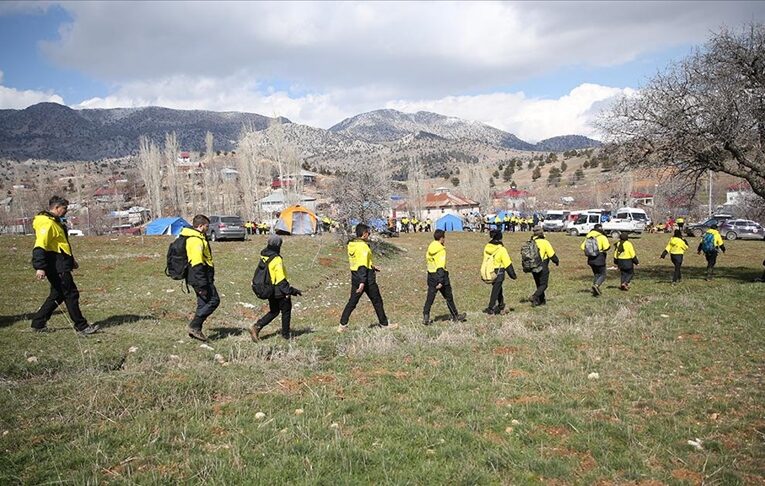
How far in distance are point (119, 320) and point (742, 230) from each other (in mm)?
43604

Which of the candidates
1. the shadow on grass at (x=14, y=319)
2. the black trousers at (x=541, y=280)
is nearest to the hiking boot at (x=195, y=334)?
the shadow on grass at (x=14, y=319)

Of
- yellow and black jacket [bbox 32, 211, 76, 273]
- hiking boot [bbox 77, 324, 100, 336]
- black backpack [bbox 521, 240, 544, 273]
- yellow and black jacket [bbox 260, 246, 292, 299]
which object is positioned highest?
yellow and black jacket [bbox 32, 211, 76, 273]

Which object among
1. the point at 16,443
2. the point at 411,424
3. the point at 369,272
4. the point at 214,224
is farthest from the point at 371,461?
the point at 214,224

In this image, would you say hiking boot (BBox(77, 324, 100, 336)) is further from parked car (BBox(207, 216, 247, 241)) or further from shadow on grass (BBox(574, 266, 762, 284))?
parked car (BBox(207, 216, 247, 241))

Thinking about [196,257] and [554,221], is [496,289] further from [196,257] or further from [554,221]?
[554,221]

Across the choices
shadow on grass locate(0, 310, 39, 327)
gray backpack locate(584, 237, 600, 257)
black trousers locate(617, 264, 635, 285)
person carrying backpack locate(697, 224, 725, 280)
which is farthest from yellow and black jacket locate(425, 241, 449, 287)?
person carrying backpack locate(697, 224, 725, 280)

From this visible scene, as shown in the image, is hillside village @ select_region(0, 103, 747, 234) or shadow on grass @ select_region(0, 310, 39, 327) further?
hillside village @ select_region(0, 103, 747, 234)

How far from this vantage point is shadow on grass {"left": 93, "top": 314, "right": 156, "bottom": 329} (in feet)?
32.0

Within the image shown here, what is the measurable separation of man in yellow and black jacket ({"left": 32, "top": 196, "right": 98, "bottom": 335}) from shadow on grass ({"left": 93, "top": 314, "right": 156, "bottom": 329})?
1096 millimetres

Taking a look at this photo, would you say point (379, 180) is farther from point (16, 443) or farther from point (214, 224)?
point (16, 443)

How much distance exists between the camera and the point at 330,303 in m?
16.0

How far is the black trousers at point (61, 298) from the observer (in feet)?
27.2

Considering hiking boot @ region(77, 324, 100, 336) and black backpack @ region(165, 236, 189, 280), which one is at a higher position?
black backpack @ region(165, 236, 189, 280)

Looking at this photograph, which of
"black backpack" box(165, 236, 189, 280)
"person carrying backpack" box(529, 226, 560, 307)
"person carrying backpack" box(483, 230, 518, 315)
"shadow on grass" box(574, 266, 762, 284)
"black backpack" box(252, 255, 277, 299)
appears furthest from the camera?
"shadow on grass" box(574, 266, 762, 284)
